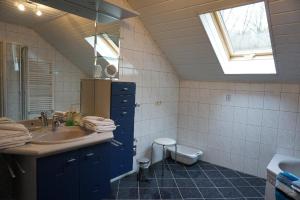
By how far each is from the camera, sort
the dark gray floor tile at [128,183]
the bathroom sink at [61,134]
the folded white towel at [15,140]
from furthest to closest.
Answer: the dark gray floor tile at [128,183]
the bathroom sink at [61,134]
the folded white towel at [15,140]

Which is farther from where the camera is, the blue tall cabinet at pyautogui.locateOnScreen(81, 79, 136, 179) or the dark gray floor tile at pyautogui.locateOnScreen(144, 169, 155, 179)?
the dark gray floor tile at pyautogui.locateOnScreen(144, 169, 155, 179)

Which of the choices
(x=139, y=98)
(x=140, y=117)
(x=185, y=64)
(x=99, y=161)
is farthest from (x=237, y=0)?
(x=99, y=161)

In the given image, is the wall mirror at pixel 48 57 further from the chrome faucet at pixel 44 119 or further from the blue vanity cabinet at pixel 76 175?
→ the blue vanity cabinet at pixel 76 175

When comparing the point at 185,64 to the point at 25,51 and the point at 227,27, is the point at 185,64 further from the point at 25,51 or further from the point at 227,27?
the point at 25,51

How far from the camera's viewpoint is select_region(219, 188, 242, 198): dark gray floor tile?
7.81 feet

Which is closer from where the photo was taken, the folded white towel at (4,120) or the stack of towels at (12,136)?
the stack of towels at (12,136)

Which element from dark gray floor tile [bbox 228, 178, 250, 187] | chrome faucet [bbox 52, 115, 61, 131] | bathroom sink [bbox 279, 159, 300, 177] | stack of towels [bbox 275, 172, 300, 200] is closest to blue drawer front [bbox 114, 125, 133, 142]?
chrome faucet [bbox 52, 115, 61, 131]

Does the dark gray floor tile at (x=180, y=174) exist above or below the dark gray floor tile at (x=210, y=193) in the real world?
above

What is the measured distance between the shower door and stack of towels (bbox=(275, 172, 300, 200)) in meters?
2.42

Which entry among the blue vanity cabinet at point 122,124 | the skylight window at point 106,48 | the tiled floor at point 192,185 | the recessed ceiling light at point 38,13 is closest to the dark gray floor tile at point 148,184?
the tiled floor at point 192,185

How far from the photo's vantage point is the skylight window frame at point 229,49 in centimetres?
252

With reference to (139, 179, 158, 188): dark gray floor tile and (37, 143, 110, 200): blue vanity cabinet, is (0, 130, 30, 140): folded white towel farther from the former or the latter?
(139, 179, 158, 188): dark gray floor tile

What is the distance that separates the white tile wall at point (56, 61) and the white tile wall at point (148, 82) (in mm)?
586

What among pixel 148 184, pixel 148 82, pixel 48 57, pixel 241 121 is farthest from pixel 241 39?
pixel 48 57
